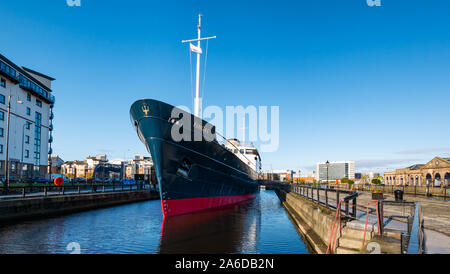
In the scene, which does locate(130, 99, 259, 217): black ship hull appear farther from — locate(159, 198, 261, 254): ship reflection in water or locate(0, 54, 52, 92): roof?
locate(0, 54, 52, 92): roof

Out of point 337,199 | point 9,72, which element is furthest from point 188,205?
point 9,72

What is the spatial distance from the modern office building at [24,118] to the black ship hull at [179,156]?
3269 centimetres

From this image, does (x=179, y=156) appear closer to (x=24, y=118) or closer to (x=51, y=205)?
(x=51, y=205)

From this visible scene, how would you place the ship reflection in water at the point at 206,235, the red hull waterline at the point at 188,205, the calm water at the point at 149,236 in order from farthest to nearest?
1. the red hull waterline at the point at 188,205
2. the ship reflection in water at the point at 206,235
3. the calm water at the point at 149,236

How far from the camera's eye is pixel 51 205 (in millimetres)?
17000

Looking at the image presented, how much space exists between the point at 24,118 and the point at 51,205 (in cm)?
3834

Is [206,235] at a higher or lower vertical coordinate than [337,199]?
lower

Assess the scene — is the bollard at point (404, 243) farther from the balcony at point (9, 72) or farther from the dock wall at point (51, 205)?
the balcony at point (9, 72)

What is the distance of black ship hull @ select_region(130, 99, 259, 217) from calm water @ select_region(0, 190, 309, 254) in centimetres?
141

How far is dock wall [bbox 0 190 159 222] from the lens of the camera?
14.1 m

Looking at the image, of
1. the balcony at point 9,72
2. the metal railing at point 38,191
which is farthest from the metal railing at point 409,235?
the balcony at point 9,72

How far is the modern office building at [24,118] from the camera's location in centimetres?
4082
